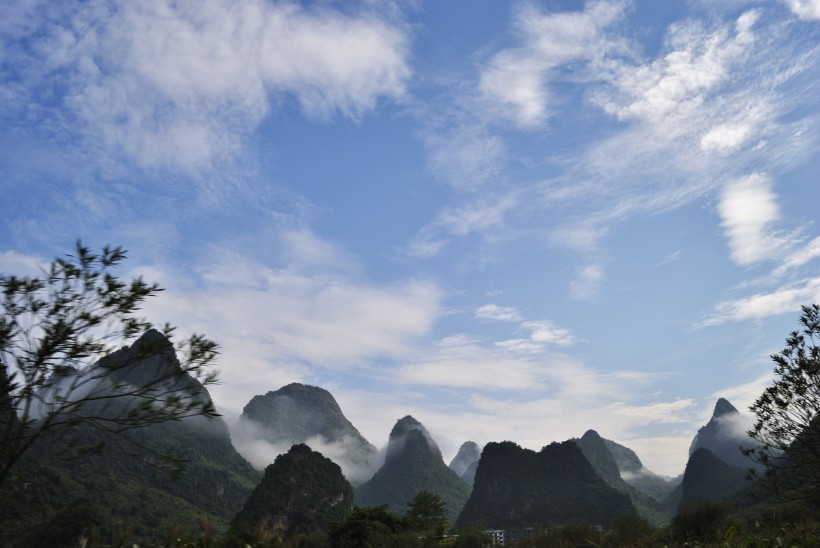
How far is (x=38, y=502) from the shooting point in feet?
228

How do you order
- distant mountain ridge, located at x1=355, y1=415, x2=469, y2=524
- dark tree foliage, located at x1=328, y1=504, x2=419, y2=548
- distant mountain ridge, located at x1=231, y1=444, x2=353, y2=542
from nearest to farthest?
dark tree foliage, located at x1=328, y1=504, x2=419, y2=548, distant mountain ridge, located at x1=231, y1=444, x2=353, y2=542, distant mountain ridge, located at x1=355, y1=415, x2=469, y2=524

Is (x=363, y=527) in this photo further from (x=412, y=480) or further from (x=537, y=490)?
(x=412, y=480)

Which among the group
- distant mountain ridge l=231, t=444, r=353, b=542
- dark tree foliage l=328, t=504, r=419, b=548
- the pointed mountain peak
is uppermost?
the pointed mountain peak

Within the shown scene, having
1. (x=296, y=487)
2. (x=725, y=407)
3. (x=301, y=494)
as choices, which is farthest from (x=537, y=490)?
(x=725, y=407)

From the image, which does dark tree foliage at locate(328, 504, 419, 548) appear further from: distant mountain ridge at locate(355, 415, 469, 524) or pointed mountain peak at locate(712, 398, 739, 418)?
pointed mountain peak at locate(712, 398, 739, 418)

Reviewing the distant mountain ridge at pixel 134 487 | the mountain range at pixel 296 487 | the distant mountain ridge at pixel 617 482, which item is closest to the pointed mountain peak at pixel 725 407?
the mountain range at pixel 296 487

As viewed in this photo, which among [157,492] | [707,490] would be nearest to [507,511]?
[707,490]

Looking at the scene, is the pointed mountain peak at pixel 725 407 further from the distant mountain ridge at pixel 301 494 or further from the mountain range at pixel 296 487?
the distant mountain ridge at pixel 301 494

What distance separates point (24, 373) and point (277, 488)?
90.0m

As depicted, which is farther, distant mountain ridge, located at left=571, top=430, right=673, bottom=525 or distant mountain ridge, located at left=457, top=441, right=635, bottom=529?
distant mountain ridge, located at left=571, top=430, right=673, bottom=525

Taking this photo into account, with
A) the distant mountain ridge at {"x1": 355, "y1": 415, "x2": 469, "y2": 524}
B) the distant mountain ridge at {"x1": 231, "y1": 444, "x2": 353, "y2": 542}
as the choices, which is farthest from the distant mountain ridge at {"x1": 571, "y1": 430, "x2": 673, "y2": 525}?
the distant mountain ridge at {"x1": 231, "y1": 444, "x2": 353, "y2": 542}

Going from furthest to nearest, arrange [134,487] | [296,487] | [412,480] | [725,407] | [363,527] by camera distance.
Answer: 1. [725,407]
2. [412,480]
3. [134,487]
4. [296,487]
5. [363,527]

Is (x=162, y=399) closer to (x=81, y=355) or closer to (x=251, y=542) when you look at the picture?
(x=81, y=355)

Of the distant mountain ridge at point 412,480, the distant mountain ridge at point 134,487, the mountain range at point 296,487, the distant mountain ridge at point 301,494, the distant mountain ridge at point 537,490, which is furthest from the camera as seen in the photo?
the distant mountain ridge at point 412,480
